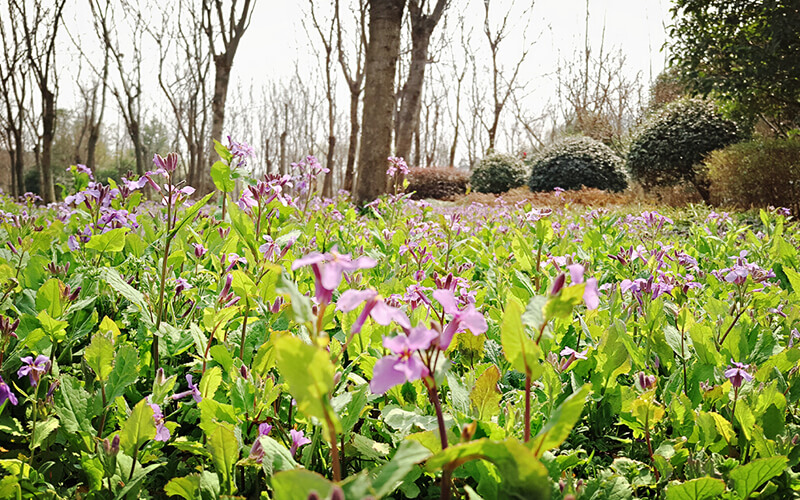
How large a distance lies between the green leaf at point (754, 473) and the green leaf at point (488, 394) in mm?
412

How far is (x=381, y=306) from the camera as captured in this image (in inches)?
21.8

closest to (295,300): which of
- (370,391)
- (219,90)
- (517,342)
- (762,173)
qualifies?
(517,342)

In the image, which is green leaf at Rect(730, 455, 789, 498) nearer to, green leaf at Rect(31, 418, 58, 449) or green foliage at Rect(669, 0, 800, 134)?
green leaf at Rect(31, 418, 58, 449)

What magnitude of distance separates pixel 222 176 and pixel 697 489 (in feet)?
4.46

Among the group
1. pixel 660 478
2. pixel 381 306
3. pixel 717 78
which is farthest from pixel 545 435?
pixel 717 78

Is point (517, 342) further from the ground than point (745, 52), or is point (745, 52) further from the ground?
point (745, 52)

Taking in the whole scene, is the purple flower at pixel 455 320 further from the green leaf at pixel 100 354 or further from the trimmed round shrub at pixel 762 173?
the trimmed round shrub at pixel 762 173

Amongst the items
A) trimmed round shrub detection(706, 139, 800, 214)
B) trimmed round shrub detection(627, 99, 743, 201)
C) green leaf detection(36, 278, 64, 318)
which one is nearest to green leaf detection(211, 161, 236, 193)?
green leaf detection(36, 278, 64, 318)

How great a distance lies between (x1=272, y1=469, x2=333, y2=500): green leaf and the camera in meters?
0.51

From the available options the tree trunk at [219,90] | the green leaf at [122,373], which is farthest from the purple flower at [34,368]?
the tree trunk at [219,90]

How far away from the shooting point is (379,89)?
7.64 m

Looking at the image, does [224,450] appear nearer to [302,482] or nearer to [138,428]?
[138,428]

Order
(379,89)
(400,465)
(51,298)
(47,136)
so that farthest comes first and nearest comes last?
(47,136) < (379,89) < (51,298) < (400,465)

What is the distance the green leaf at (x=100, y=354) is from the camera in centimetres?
97
